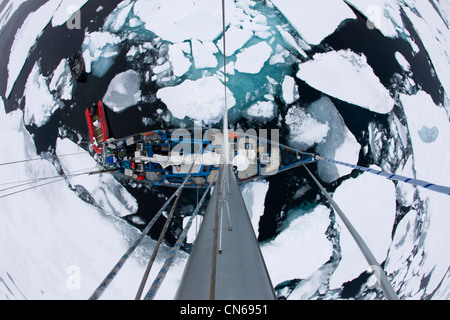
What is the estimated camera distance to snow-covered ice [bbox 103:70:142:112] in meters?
4.31

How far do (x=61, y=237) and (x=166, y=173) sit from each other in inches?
104

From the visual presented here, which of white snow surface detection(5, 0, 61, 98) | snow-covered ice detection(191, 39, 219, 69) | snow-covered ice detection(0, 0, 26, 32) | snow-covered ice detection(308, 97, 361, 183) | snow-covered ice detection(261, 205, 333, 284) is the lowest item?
snow-covered ice detection(261, 205, 333, 284)

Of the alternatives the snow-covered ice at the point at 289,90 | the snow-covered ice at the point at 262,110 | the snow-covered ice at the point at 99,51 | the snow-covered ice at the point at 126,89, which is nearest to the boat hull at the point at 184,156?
the snow-covered ice at the point at 262,110

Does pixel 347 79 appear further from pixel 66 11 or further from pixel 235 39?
pixel 66 11

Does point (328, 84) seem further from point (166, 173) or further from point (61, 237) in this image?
point (61, 237)

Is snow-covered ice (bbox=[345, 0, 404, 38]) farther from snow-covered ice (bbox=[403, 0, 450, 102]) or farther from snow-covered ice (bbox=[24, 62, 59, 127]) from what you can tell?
snow-covered ice (bbox=[24, 62, 59, 127])

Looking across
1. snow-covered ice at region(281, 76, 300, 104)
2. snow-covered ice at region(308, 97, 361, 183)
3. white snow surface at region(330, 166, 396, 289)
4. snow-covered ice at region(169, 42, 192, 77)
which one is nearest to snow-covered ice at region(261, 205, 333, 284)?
white snow surface at region(330, 166, 396, 289)

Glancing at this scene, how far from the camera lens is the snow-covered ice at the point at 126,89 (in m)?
4.31

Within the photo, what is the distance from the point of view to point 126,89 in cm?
433

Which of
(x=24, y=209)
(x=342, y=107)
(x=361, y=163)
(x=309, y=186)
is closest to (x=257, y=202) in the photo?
(x=309, y=186)

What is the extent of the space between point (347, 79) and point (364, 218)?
9.10 ft

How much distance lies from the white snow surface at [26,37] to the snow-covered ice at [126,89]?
224cm

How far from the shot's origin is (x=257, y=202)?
14.4 feet

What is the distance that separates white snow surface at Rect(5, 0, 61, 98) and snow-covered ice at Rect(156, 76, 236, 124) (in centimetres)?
347
